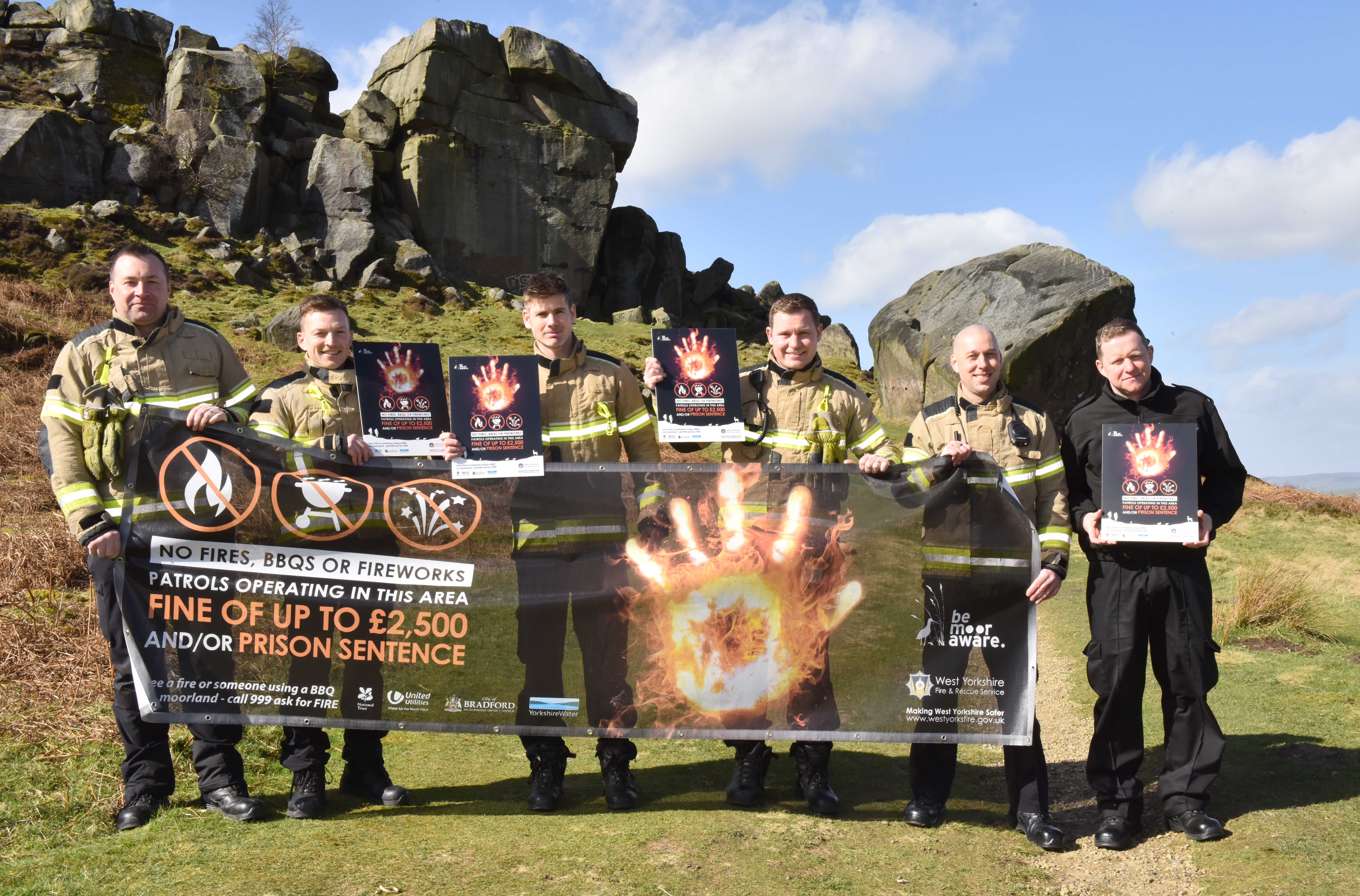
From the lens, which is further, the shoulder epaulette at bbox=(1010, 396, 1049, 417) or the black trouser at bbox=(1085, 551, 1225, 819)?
the shoulder epaulette at bbox=(1010, 396, 1049, 417)

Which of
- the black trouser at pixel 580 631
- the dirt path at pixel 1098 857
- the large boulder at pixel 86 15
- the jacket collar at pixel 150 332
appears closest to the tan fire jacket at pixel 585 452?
the black trouser at pixel 580 631

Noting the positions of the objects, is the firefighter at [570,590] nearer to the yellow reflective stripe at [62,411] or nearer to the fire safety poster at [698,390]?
the fire safety poster at [698,390]

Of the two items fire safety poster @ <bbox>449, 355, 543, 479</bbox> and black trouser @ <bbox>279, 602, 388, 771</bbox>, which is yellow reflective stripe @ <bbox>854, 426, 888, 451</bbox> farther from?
black trouser @ <bbox>279, 602, 388, 771</bbox>

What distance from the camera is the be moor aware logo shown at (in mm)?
4691

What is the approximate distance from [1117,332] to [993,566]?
51.4 inches

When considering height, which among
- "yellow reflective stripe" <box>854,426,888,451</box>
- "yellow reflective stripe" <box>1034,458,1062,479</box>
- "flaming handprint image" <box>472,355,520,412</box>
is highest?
"flaming handprint image" <box>472,355,520,412</box>

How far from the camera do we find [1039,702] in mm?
7512

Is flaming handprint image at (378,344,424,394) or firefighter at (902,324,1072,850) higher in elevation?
flaming handprint image at (378,344,424,394)

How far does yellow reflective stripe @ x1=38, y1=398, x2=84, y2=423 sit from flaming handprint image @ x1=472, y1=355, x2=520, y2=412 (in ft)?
6.05

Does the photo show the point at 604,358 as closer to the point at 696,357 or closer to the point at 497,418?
the point at 696,357

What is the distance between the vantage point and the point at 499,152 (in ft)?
121

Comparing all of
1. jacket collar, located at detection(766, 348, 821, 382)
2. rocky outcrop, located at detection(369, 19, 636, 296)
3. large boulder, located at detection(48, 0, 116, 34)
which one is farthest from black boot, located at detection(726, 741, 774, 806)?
A: large boulder, located at detection(48, 0, 116, 34)

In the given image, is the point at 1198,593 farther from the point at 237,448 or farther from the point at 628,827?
the point at 237,448

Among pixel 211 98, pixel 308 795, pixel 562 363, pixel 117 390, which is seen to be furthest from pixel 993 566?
pixel 211 98
